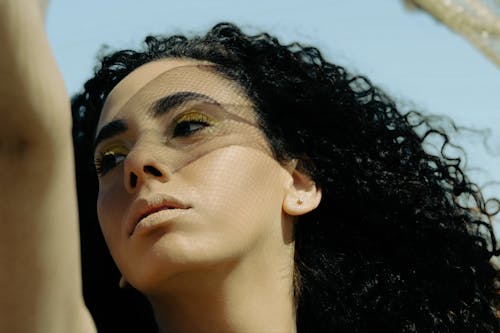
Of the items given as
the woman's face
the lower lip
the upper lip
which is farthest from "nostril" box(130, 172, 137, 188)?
the lower lip

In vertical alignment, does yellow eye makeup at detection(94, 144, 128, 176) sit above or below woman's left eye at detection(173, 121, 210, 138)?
below

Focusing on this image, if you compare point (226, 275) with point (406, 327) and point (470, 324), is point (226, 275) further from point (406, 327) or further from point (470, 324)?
point (470, 324)

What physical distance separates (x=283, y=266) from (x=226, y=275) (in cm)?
41

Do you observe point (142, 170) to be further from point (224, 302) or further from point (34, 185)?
point (34, 185)

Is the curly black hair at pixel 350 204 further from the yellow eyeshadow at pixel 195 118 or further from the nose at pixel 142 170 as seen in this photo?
the nose at pixel 142 170

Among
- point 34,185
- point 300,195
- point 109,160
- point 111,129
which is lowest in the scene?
point 300,195

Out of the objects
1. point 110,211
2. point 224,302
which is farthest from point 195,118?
point 224,302

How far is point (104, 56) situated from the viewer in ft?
15.9

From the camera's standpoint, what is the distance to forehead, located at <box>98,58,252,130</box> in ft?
12.8

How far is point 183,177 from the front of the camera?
3551 millimetres

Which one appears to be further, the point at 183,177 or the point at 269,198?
the point at 269,198

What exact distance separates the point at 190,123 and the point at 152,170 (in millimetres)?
317

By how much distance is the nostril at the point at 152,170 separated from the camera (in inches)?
139

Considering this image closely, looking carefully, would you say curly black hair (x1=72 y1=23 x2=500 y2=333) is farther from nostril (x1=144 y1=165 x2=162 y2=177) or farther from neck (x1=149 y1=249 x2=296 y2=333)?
nostril (x1=144 y1=165 x2=162 y2=177)
